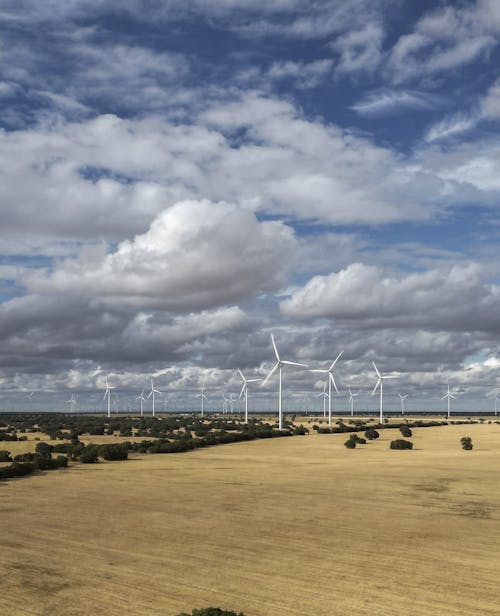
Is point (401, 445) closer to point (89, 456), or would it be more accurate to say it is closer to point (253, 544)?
point (89, 456)

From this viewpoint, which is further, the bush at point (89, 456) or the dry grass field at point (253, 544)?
the bush at point (89, 456)

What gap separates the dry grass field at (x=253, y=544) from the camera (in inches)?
785

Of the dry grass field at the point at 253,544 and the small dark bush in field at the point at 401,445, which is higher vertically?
the dry grass field at the point at 253,544

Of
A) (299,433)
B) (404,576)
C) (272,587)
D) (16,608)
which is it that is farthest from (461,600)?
(299,433)

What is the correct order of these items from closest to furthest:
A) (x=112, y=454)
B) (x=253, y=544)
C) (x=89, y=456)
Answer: (x=253, y=544)
(x=89, y=456)
(x=112, y=454)

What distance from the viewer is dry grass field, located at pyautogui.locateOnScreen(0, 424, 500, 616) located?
1994 centimetres

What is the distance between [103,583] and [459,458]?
55.8 metres

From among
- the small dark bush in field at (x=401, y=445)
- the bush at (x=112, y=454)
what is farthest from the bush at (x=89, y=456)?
the small dark bush in field at (x=401, y=445)

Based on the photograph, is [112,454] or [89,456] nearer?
[89,456]

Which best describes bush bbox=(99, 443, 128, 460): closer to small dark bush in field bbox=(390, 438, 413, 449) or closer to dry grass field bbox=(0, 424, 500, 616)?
dry grass field bbox=(0, 424, 500, 616)

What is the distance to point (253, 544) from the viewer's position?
90.7 ft

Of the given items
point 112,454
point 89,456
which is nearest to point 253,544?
point 89,456

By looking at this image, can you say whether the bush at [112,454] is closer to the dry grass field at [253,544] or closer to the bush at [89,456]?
the bush at [89,456]

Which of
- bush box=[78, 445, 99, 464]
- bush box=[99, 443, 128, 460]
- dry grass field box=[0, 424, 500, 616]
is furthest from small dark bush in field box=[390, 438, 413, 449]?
bush box=[78, 445, 99, 464]
